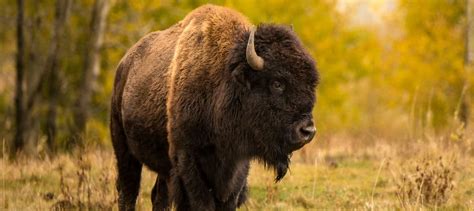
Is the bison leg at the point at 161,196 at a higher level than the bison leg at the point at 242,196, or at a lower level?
lower

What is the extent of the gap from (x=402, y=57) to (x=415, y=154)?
15.2 m

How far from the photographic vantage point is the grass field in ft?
26.9

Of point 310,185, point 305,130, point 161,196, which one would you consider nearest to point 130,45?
point 310,185

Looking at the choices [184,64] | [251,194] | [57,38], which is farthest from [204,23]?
[57,38]

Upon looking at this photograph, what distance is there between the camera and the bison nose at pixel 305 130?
5707 mm

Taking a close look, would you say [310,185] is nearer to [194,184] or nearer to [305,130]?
[194,184]

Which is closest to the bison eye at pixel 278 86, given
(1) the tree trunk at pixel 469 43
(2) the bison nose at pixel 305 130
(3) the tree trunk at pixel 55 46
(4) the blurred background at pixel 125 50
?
(2) the bison nose at pixel 305 130

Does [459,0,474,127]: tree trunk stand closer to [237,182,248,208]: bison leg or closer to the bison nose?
[237,182,248,208]: bison leg

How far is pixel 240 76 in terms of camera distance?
240 inches

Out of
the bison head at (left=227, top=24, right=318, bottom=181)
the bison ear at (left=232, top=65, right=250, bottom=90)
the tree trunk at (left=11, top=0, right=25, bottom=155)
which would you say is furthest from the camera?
the tree trunk at (left=11, top=0, right=25, bottom=155)

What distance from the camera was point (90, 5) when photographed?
25828 mm

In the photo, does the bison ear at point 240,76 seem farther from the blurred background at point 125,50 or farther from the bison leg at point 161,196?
the blurred background at point 125,50

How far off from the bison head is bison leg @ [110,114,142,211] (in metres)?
2.35

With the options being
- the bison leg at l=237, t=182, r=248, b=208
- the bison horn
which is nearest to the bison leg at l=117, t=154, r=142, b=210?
the bison leg at l=237, t=182, r=248, b=208
